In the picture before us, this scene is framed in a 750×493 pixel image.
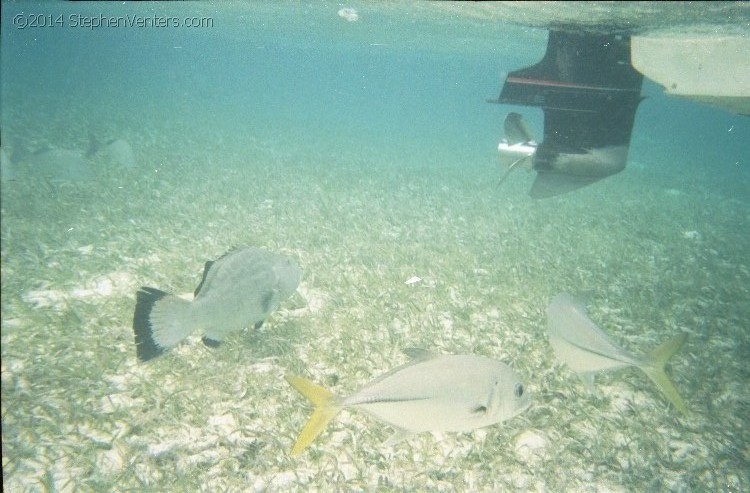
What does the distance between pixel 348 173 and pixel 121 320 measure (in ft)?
37.8

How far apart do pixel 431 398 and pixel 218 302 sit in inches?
80.6

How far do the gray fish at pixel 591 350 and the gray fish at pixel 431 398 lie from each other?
0.92 metres

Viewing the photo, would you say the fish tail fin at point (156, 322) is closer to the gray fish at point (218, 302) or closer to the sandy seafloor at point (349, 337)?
the gray fish at point (218, 302)

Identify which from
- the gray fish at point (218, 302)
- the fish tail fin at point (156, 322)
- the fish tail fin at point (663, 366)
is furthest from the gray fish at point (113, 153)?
the fish tail fin at point (663, 366)

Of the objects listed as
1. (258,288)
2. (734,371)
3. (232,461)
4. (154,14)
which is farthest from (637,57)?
(154,14)

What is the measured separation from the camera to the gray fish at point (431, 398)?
104 inches

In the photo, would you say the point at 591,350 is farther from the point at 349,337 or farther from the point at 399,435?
the point at 349,337

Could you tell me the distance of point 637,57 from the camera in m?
6.98

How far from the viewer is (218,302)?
3.57m

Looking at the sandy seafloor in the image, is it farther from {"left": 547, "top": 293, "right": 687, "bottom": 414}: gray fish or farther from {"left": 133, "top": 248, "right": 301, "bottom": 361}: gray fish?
{"left": 133, "top": 248, "right": 301, "bottom": 361}: gray fish

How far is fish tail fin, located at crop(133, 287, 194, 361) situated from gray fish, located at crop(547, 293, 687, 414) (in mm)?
3238

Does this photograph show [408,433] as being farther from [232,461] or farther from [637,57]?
[637,57]

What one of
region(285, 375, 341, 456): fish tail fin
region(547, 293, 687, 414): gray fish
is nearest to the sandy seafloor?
region(547, 293, 687, 414): gray fish

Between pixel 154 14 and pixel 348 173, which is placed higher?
pixel 154 14
